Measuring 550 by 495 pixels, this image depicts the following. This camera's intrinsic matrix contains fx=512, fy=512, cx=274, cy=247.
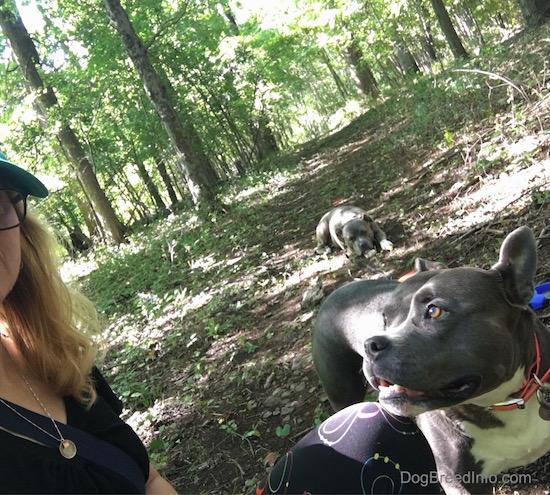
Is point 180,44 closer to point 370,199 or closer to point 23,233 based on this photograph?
point 370,199

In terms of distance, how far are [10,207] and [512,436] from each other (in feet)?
8.16

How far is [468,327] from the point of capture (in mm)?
2242

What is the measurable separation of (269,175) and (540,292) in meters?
12.7

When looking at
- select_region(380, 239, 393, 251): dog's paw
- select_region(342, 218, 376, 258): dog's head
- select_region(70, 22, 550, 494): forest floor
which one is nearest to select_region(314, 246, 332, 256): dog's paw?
select_region(70, 22, 550, 494): forest floor

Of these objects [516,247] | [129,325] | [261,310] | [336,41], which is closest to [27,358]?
[516,247]

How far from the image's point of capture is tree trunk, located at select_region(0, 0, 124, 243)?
13.0m

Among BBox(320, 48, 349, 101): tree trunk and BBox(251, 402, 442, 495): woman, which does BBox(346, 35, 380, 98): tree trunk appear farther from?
BBox(251, 402, 442, 495): woman

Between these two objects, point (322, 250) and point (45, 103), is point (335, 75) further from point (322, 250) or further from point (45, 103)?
point (322, 250)

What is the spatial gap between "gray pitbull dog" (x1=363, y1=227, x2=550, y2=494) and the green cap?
1.51 meters

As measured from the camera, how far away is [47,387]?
2277mm

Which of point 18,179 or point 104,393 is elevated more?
point 18,179

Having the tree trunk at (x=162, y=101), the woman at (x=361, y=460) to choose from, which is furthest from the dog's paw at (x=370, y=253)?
the tree trunk at (x=162, y=101)

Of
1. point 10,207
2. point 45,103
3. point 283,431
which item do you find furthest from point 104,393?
point 45,103

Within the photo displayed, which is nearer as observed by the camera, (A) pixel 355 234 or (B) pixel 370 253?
(B) pixel 370 253
